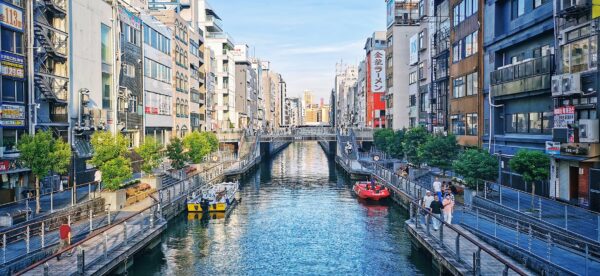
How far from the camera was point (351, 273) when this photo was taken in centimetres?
2861

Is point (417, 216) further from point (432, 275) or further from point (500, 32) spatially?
point (500, 32)

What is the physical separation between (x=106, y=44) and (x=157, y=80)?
55.9ft

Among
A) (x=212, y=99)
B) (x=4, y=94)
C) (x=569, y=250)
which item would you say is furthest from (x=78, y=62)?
(x=212, y=99)

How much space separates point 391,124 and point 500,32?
6263 cm

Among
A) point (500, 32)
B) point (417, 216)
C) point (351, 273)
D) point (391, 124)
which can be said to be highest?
point (500, 32)

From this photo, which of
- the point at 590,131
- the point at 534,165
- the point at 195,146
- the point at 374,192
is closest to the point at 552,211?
the point at 534,165

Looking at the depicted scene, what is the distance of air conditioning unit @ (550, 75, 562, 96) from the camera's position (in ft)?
106

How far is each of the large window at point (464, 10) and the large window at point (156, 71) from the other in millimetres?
37774

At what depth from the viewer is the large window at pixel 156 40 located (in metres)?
66.2

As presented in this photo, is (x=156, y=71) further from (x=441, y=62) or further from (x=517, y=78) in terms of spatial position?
(x=517, y=78)

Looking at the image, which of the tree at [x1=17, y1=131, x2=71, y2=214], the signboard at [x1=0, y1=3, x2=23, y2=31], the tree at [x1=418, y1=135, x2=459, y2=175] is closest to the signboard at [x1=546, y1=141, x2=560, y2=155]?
the tree at [x1=418, y1=135, x2=459, y2=175]

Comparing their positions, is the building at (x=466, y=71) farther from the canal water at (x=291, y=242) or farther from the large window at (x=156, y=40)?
the large window at (x=156, y=40)

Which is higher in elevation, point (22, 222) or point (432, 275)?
point (22, 222)

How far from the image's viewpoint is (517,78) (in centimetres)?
3997
